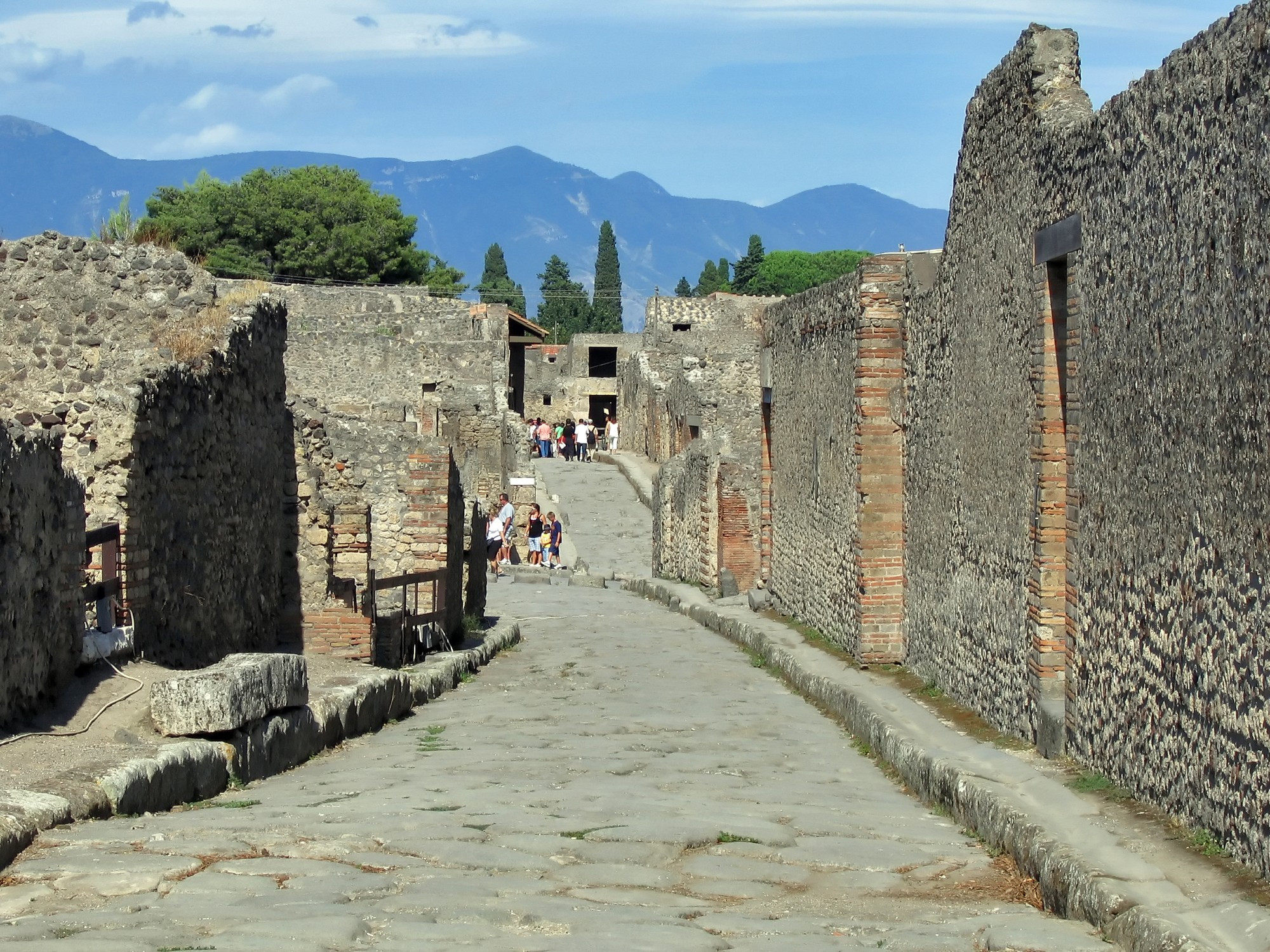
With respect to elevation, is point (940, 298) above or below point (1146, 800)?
above

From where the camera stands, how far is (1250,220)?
5129mm

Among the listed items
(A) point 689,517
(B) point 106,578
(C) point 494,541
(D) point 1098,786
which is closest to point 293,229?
(C) point 494,541

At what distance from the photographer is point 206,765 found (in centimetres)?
650

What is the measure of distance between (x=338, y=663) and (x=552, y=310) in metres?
108

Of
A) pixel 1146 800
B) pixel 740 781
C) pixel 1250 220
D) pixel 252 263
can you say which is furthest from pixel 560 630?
pixel 252 263

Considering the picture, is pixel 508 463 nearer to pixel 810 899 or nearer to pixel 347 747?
pixel 347 747

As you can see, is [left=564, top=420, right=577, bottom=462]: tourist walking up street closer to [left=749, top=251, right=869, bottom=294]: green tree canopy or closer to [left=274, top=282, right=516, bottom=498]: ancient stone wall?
[left=274, top=282, right=516, bottom=498]: ancient stone wall

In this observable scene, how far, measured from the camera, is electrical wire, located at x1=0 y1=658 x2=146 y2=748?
6.25m

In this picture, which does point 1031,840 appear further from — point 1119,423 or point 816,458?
point 816,458

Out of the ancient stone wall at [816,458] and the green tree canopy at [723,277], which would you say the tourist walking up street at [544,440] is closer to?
the ancient stone wall at [816,458]

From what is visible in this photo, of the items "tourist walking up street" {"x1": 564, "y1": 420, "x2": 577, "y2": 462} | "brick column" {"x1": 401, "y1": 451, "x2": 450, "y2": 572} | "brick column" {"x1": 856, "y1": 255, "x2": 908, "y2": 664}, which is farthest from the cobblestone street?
"tourist walking up street" {"x1": 564, "y1": 420, "x2": 577, "y2": 462}

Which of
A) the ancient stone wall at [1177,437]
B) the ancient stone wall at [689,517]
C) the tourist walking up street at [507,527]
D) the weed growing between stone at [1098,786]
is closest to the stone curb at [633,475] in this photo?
the tourist walking up street at [507,527]

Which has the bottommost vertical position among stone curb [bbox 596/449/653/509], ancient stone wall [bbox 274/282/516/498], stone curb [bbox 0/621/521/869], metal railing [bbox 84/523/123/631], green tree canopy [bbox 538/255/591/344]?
stone curb [bbox 0/621/521/869]

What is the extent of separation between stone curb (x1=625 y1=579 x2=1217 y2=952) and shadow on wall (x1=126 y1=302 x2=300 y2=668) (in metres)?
3.98
